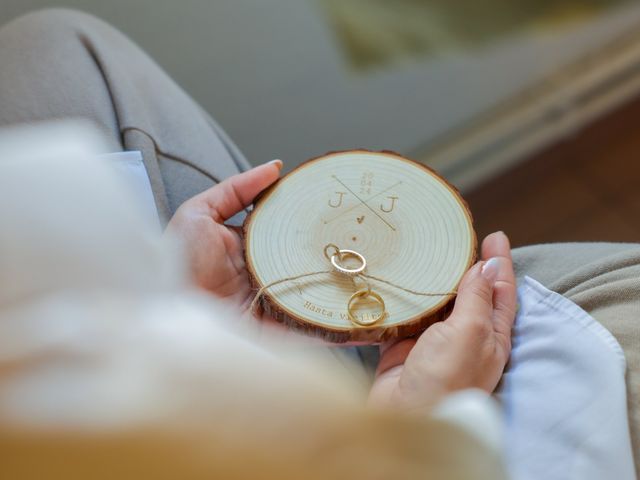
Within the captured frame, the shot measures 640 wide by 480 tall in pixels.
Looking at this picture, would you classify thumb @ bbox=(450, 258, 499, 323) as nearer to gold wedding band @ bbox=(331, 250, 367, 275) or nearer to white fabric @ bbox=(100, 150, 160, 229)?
gold wedding band @ bbox=(331, 250, 367, 275)

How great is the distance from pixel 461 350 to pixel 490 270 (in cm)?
9

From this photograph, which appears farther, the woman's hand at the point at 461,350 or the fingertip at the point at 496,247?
the fingertip at the point at 496,247

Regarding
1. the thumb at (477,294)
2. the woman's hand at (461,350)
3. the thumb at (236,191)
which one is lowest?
the woman's hand at (461,350)

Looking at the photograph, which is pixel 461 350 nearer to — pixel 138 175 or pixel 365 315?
pixel 365 315

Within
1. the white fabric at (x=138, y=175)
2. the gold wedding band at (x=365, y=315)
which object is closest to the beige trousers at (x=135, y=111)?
the white fabric at (x=138, y=175)

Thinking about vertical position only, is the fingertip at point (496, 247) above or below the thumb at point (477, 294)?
below

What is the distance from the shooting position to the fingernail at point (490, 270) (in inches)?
22.0

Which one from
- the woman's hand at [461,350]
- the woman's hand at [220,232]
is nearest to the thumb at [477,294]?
the woman's hand at [461,350]

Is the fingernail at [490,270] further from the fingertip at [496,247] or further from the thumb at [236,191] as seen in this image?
the thumb at [236,191]

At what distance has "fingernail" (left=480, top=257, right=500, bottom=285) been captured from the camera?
558 mm

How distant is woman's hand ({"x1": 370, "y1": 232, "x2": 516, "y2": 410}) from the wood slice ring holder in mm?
23

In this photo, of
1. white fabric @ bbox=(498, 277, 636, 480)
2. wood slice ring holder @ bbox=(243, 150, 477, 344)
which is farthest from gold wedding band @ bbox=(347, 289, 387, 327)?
white fabric @ bbox=(498, 277, 636, 480)

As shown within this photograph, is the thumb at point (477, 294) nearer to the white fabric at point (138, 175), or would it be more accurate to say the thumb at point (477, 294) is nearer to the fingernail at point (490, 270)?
the fingernail at point (490, 270)

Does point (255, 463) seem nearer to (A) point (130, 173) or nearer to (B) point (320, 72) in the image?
(A) point (130, 173)
